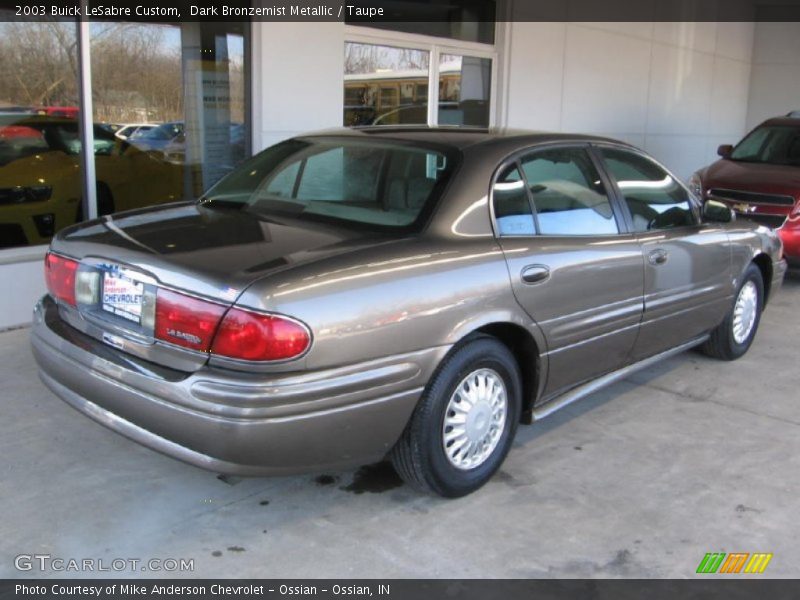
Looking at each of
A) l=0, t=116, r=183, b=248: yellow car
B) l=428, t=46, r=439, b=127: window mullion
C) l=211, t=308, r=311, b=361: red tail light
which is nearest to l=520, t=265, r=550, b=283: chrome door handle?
l=211, t=308, r=311, b=361: red tail light

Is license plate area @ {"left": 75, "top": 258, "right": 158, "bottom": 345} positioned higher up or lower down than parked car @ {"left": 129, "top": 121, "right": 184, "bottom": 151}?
lower down

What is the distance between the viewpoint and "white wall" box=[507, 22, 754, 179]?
9.83 meters

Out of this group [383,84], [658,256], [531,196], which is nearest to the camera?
[531,196]

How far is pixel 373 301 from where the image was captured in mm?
2953

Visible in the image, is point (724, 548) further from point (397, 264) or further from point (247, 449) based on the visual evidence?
point (247, 449)

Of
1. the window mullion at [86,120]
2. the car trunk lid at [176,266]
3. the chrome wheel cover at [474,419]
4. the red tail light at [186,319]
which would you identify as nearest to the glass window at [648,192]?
the chrome wheel cover at [474,419]

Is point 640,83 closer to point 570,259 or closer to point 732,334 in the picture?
point 732,334

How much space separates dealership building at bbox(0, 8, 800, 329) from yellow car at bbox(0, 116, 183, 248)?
0.01 metres

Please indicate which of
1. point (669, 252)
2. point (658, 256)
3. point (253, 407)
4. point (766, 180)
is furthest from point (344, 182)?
point (766, 180)

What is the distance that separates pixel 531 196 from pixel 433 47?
556 centimetres

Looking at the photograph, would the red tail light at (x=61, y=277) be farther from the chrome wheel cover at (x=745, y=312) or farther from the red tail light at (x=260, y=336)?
the chrome wheel cover at (x=745, y=312)

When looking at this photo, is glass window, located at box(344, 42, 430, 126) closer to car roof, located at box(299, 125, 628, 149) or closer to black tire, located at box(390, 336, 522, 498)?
car roof, located at box(299, 125, 628, 149)
